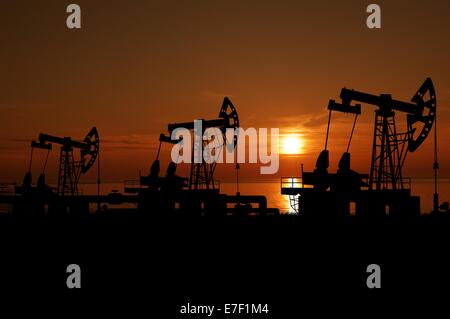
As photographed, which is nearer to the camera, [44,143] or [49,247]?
[49,247]

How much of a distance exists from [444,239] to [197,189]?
18079 millimetres

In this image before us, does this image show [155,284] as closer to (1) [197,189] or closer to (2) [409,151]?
(2) [409,151]

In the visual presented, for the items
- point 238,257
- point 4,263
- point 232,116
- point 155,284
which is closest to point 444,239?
point 238,257

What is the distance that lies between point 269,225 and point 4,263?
14.8 meters

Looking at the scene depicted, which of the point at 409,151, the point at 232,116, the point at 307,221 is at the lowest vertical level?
the point at 307,221

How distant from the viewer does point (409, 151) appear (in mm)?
30938

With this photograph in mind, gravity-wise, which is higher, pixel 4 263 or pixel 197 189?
pixel 197 189

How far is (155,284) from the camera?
68.6ft
